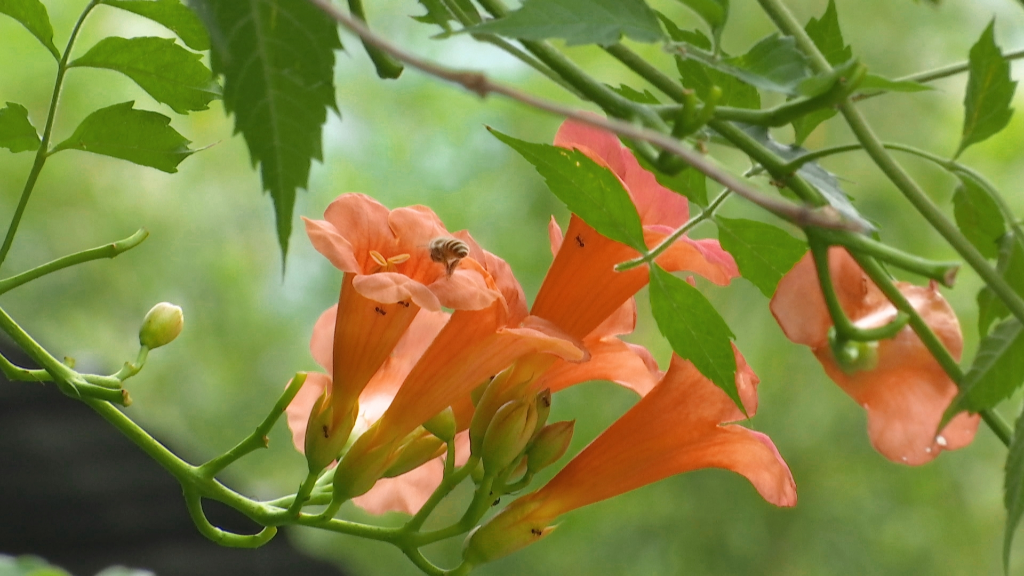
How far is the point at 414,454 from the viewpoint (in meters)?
0.34

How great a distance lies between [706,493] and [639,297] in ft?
1.89

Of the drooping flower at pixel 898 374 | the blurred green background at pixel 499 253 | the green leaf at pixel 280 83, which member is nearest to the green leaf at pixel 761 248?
the drooping flower at pixel 898 374

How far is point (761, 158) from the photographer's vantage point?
0.22 metres

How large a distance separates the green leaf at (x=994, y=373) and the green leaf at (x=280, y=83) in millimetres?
172

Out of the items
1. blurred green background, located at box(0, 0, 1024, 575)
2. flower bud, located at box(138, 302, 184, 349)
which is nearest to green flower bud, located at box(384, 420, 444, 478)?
flower bud, located at box(138, 302, 184, 349)

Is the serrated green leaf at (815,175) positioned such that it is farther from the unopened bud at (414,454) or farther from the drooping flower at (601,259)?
the unopened bud at (414,454)

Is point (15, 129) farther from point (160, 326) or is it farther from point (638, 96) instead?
point (638, 96)

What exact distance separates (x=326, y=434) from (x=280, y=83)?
18cm

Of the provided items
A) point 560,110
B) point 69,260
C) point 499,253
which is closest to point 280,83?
point 560,110

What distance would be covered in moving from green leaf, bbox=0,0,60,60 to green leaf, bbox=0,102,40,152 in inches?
1.0

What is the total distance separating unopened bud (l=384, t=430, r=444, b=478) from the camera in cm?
34

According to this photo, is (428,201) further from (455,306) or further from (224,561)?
(455,306)

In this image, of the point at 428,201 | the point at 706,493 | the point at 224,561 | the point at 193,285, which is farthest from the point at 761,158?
the point at 193,285

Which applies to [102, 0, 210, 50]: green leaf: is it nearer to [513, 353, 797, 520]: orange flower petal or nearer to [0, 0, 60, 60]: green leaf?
[0, 0, 60, 60]: green leaf
